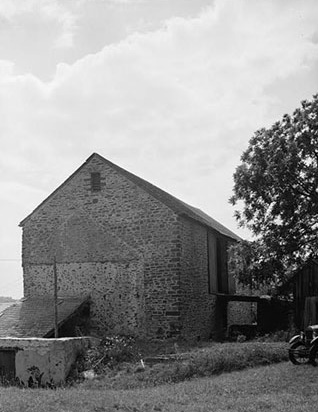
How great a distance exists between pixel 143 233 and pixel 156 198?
61.8 inches

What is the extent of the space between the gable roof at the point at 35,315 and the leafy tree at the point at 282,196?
7.14 meters

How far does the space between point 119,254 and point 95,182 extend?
3.36 metres

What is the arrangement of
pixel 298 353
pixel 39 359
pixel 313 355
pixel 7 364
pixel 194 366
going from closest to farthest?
pixel 313 355, pixel 298 353, pixel 194 366, pixel 39 359, pixel 7 364

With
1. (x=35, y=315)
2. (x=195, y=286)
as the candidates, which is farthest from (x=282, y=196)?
(x=35, y=315)

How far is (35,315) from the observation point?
22.3 metres

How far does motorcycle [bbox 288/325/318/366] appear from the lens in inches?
590

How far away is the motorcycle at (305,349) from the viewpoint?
590 inches

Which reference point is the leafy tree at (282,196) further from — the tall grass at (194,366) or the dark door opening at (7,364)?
the dark door opening at (7,364)

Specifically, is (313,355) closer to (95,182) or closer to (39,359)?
(39,359)

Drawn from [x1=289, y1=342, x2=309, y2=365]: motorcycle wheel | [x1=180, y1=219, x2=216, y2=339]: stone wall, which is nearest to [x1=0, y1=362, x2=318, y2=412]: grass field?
[x1=289, y1=342, x2=309, y2=365]: motorcycle wheel

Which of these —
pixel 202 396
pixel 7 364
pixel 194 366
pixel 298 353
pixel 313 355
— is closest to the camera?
pixel 202 396

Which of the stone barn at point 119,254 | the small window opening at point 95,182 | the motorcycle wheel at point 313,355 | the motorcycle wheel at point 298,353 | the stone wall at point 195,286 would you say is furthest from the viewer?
the small window opening at point 95,182

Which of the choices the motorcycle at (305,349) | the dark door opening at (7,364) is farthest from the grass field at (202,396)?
the dark door opening at (7,364)

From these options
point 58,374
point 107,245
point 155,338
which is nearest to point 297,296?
point 155,338
